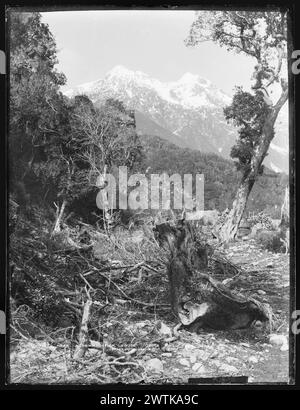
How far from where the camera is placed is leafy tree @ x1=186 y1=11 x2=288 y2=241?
3.26 m

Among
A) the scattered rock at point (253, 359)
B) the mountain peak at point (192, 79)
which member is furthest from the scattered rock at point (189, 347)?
the mountain peak at point (192, 79)

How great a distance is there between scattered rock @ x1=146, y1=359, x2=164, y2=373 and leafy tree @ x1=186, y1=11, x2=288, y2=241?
816 millimetres

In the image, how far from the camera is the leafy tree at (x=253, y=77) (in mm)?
3264

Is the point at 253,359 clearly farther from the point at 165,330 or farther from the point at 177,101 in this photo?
the point at 177,101

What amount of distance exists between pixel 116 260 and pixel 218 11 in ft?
5.22

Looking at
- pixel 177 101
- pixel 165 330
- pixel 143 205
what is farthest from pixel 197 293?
pixel 177 101

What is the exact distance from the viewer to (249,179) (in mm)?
3340

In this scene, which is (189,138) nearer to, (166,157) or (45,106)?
(166,157)

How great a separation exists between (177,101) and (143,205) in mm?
722

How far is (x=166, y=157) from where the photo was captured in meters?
3.29

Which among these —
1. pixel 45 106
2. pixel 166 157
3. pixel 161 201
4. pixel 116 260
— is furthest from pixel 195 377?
pixel 45 106

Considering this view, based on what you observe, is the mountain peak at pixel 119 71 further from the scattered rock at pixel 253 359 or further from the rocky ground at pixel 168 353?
the scattered rock at pixel 253 359

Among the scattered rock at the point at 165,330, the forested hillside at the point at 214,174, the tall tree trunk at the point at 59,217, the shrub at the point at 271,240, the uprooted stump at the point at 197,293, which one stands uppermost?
the forested hillside at the point at 214,174
